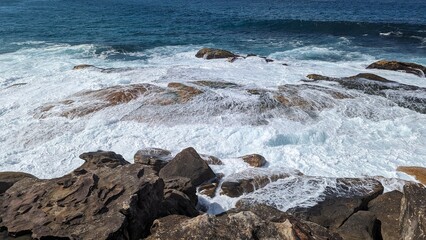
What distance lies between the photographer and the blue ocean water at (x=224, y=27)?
34.1 meters

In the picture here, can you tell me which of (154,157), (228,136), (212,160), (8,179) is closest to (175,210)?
(154,157)

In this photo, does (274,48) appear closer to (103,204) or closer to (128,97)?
(128,97)

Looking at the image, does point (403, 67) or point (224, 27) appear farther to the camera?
point (224, 27)

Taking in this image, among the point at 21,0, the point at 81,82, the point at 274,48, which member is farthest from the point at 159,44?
the point at 21,0

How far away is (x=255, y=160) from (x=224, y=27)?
34208mm

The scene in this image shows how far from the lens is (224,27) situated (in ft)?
145

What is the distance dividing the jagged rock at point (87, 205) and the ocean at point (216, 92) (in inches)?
123

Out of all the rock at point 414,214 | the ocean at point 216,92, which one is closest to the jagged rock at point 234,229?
the rock at point 414,214

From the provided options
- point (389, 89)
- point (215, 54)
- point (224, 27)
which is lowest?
point (389, 89)

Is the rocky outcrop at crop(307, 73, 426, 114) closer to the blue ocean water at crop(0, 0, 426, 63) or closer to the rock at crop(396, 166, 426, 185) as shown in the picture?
the rock at crop(396, 166, 426, 185)

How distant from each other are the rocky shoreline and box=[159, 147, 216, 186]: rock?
0.03 metres

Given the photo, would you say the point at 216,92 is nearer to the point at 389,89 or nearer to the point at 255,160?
the point at 255,160

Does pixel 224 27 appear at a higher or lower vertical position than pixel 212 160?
higher

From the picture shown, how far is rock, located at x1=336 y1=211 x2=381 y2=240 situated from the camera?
26.4ft
